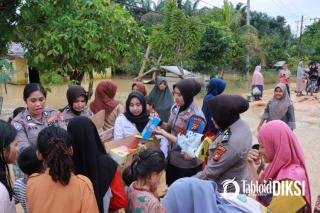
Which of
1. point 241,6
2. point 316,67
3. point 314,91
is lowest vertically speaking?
point 314,91

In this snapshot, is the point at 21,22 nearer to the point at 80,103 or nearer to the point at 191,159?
the point at 80,103

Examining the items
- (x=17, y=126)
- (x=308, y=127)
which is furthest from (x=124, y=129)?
(x=308, y=127)

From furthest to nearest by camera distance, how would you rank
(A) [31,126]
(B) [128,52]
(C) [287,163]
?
1. (B) [128,52]
2. (A) [31,126]
3. (C) [287,163]

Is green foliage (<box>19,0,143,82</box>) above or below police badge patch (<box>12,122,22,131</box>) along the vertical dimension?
above

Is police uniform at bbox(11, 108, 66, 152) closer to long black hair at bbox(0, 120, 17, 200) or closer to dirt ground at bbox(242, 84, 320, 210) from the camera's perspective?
long black hair at bbox(0, 120, 17, 200)

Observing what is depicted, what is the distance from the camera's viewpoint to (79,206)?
1999 millimetres

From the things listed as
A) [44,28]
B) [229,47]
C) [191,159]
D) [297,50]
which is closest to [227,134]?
[191,159]

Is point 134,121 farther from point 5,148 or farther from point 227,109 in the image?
point 5,148

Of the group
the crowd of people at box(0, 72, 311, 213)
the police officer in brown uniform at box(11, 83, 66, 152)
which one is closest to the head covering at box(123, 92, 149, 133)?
the crowd of people at box(0, 72, 311, 213)

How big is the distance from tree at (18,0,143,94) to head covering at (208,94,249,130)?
181cm

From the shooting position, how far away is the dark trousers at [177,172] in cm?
356

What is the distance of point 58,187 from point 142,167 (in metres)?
0.60

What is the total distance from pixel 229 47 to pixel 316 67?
383cm

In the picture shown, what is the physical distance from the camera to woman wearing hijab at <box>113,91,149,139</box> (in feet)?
11.9
